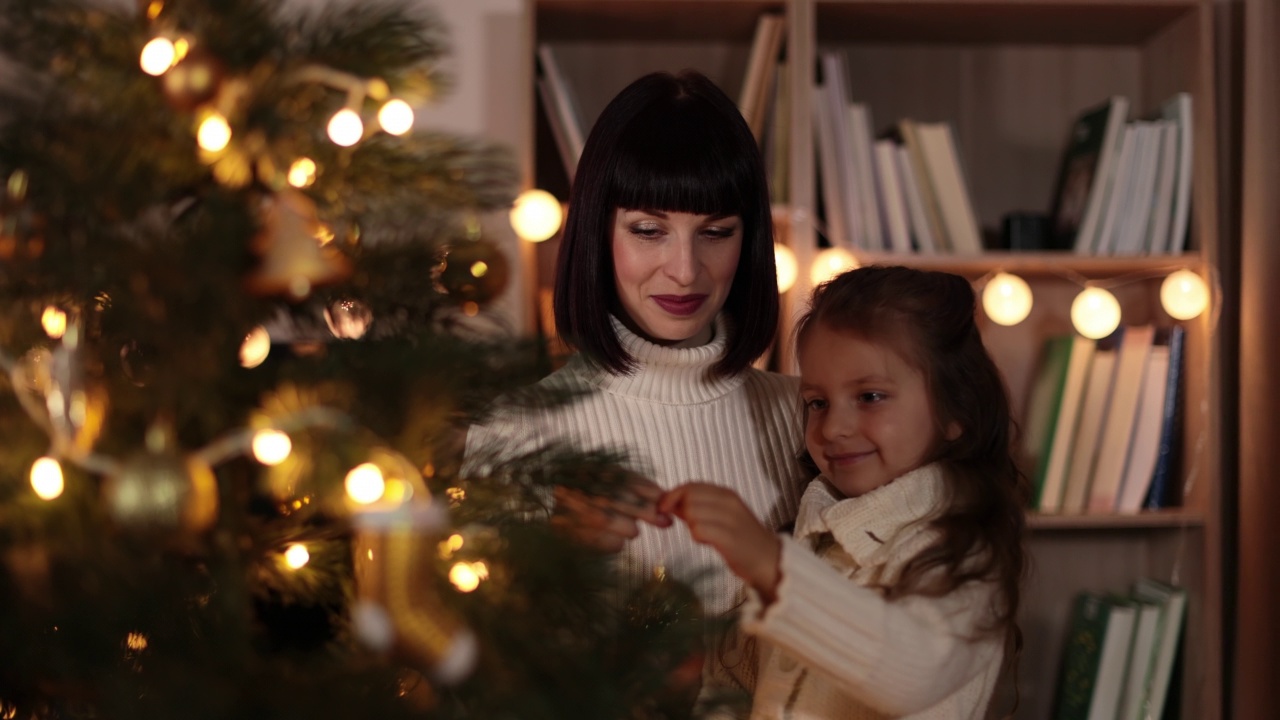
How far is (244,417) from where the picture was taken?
396 millimetres

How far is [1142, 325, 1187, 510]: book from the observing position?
198cm

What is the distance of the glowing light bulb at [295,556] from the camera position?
0.47 metres

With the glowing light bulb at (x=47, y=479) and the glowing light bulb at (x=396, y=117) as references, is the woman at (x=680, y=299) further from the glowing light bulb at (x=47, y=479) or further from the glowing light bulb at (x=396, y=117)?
the glowing light bulb at (x=47, y=479)

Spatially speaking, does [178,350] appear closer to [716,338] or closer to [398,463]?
[398,463]

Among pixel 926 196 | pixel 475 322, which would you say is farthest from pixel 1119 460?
pixel 475 322

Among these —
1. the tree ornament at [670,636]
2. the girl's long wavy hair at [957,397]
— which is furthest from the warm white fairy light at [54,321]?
the girl's long wavy hair at [957,397]

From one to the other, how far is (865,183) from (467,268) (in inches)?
62.8

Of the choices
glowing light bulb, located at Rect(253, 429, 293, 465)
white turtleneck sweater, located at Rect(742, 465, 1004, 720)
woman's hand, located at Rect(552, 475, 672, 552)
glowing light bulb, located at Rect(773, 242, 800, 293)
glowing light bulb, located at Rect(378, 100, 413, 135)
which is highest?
glowing light bulb, located at Rect(773, 242, 800, 293)

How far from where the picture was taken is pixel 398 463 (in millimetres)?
400

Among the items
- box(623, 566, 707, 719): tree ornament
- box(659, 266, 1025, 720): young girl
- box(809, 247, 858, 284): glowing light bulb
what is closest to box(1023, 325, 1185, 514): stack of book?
box(809, 247, 858, 284): glowing light bulb

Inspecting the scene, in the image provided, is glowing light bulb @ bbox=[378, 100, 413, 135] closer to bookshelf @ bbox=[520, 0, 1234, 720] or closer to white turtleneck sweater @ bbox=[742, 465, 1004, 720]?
white turtleneck sweater @ bbox=[742, 465, 1004, 720]

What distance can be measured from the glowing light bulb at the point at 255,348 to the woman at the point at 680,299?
2.35 ft

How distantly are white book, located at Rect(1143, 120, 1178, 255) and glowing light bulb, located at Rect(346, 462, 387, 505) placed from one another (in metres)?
1.87

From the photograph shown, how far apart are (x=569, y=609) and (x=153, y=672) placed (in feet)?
0.48
